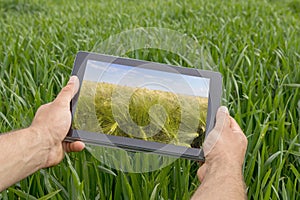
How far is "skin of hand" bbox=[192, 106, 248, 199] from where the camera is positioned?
100 centimetres

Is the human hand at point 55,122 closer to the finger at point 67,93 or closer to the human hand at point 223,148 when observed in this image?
the finger at point 67,93

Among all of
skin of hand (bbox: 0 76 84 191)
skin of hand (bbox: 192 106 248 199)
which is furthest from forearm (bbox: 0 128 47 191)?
skin of hand (bbox: 192 106 248 199)

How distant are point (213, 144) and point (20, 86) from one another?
110 cm

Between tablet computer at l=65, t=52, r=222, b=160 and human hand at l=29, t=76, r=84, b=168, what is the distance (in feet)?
0.06

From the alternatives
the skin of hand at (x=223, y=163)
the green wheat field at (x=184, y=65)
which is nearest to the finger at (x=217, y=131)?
the skin of hand at (x=223, y=163)

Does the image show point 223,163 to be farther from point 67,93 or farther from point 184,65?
point 184,65

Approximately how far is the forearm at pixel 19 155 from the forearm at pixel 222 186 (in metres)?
0.38

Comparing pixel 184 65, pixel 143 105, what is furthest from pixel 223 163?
pixel 184 65

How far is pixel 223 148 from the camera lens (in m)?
1.08

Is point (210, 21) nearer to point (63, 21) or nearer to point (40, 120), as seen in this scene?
point (63, 21)

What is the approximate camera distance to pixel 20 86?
1.94 m

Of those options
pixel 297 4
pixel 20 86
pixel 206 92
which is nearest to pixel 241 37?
pixel 20 86

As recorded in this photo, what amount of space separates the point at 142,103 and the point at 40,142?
0.26 m

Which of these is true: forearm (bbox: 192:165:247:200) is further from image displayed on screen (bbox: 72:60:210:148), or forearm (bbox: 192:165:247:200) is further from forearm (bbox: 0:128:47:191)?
forearm (bbox: 0:128:47:191)
